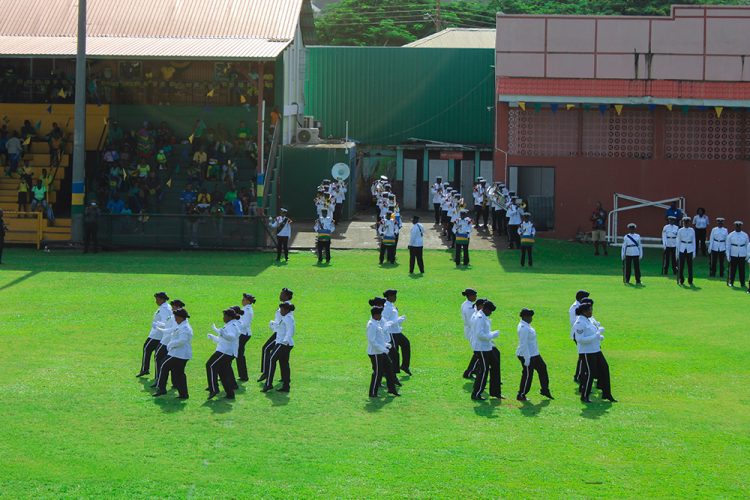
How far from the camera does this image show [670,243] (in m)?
31.3

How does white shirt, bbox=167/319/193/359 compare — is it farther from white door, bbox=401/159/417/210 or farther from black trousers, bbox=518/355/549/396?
white door, bbox=401/159/417/210

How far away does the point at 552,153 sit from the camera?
3975 cm

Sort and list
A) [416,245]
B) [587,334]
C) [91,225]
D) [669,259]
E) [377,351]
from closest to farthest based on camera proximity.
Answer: [587,334]
[377,351]
[416,245]
[669,259]
[91,225]

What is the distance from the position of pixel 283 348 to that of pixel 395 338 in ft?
7.36

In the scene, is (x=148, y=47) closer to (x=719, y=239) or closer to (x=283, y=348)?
(x=719, y=239)

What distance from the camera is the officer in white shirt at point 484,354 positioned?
1786 centimetres

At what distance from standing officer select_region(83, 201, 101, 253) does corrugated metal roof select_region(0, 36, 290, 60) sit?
16.5ft

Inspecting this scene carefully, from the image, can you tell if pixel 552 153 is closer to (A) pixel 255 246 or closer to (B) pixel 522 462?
(A) pixel 255 246

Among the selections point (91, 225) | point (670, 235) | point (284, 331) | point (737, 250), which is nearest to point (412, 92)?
point (91, 225)

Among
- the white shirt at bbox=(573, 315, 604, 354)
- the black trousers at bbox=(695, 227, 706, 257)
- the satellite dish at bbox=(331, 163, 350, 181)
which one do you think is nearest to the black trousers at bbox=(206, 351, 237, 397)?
the white shirt at bbox=(573, 315, 604, 354)

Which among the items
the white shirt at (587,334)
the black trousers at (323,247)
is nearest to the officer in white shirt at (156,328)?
the white shirt at (587,334)

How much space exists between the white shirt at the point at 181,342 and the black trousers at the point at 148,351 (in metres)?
1.35

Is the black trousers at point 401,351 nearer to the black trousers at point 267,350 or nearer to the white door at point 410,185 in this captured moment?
the black trousers at point 267,350

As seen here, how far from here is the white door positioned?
51.1m
